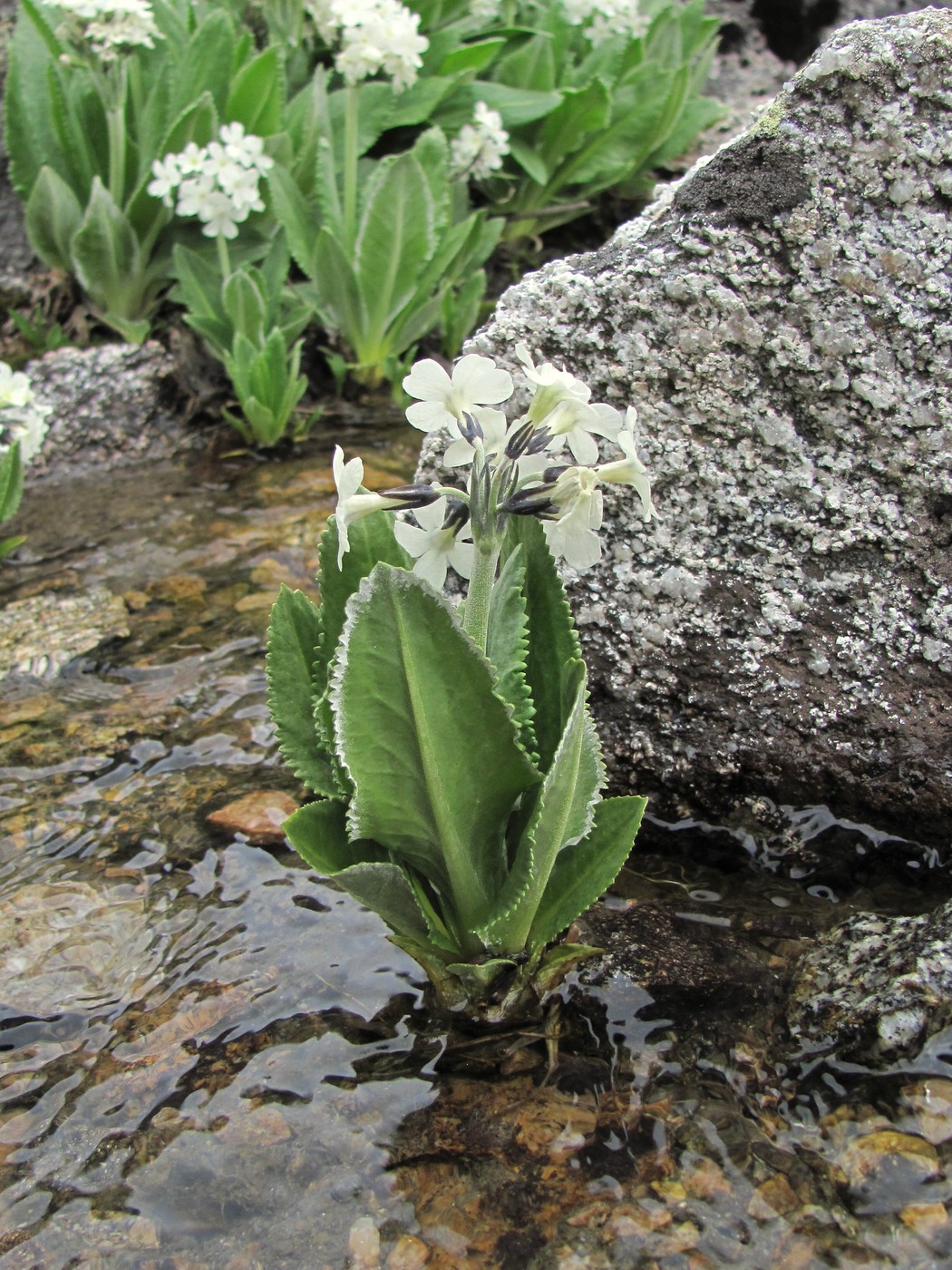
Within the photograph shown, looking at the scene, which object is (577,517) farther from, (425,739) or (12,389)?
(12,389)

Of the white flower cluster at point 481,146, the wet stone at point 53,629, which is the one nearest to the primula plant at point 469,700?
the wet stone at point 53,629

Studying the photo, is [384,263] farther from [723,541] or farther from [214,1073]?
[214,1073]

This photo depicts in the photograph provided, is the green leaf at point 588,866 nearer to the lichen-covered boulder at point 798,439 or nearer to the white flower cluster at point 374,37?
the lichen-covered boulder at point 798,439

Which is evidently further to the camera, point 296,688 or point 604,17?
point 604,17

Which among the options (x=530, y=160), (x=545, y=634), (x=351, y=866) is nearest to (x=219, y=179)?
(x=530, y=160)

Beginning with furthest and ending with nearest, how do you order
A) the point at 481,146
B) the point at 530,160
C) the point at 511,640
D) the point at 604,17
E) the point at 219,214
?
the point at 604,17 → the point at 530,160 → the point at 481,146 → the point at 219,214 → the point at 511,640

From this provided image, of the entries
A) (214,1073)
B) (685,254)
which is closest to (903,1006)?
(214,1073)

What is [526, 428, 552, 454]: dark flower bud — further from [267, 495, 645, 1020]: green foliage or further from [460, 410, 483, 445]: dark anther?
[267, 495, 645, 1020]: green foliage
